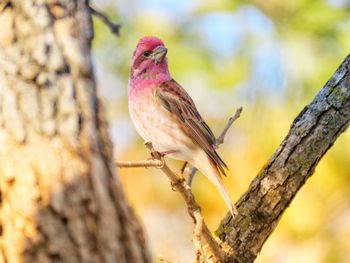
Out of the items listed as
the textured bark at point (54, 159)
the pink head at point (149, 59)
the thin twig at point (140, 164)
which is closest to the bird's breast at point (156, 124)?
the pink head at point (149, 59)

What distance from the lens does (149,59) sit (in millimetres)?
5930

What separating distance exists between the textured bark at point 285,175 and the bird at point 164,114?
116cm

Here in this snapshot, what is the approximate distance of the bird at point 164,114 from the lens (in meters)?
5.71

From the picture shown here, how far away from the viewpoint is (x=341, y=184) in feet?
24.7

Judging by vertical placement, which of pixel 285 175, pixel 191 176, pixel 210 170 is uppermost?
pixel 285 175

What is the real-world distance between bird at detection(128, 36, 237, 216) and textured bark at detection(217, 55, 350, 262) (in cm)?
116

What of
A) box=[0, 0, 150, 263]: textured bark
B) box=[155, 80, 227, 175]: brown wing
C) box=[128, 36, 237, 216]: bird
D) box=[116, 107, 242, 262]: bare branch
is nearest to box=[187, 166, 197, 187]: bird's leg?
box=[116, 107, 242, 262]: bare branch

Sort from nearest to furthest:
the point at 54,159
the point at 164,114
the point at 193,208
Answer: the point at 54,159 → the point at 193,208 → the point at 164,114

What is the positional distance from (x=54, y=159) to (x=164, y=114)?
120 inches

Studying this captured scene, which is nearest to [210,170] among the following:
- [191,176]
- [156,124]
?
[156,124]

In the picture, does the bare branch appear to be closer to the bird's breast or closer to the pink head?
the bird's breast

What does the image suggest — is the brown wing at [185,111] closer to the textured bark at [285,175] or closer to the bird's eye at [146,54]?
the bird's eye at [146,54]

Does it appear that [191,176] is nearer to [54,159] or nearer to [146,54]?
[146,54]

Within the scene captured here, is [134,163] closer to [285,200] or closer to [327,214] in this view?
[285,200]
